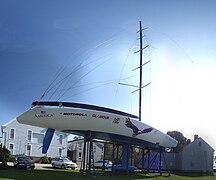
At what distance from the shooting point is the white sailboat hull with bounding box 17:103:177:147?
25.4 meters

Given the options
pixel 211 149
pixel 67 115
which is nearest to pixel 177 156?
pixel 211 149

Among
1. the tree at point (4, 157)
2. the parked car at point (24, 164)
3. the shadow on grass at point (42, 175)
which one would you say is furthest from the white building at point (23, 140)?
the shadow on grass at point (42, 175)

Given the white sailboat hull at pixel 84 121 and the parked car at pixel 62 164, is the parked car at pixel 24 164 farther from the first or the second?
the parked car at pixel 62 164

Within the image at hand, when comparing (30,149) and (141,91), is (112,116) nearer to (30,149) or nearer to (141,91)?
(141,91)

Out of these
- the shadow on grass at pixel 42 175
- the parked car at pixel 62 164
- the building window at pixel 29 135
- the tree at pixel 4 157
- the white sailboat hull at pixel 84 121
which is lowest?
the parked car at pixel 62 164

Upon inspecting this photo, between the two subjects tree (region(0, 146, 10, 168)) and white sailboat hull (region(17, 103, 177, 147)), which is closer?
white sailboat hull (region(17, 103, 177, 147))

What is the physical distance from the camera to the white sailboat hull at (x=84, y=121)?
2544 centimetres

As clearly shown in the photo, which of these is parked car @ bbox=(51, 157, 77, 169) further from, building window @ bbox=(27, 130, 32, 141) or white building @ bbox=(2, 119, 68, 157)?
building window @ bbox=(27, 130, 32, 141)

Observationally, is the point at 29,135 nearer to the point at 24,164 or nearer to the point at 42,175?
the point at 24,164

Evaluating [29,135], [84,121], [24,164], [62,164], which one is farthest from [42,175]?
[29,135]

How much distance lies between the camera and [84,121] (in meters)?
25.9

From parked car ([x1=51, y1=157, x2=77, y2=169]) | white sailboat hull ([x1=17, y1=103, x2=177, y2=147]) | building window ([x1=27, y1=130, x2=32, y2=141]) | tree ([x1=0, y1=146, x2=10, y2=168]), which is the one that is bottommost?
parked car ([x1=51, y1=157, x2=77, y2=169])

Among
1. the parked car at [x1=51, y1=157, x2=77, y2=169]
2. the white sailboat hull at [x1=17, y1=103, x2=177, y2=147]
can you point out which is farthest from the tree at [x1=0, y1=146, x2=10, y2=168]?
the parked car at [x1=51, y1=157, x2=77, y2=169]

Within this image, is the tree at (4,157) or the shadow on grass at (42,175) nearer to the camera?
the shadow on grass at (42,175)
